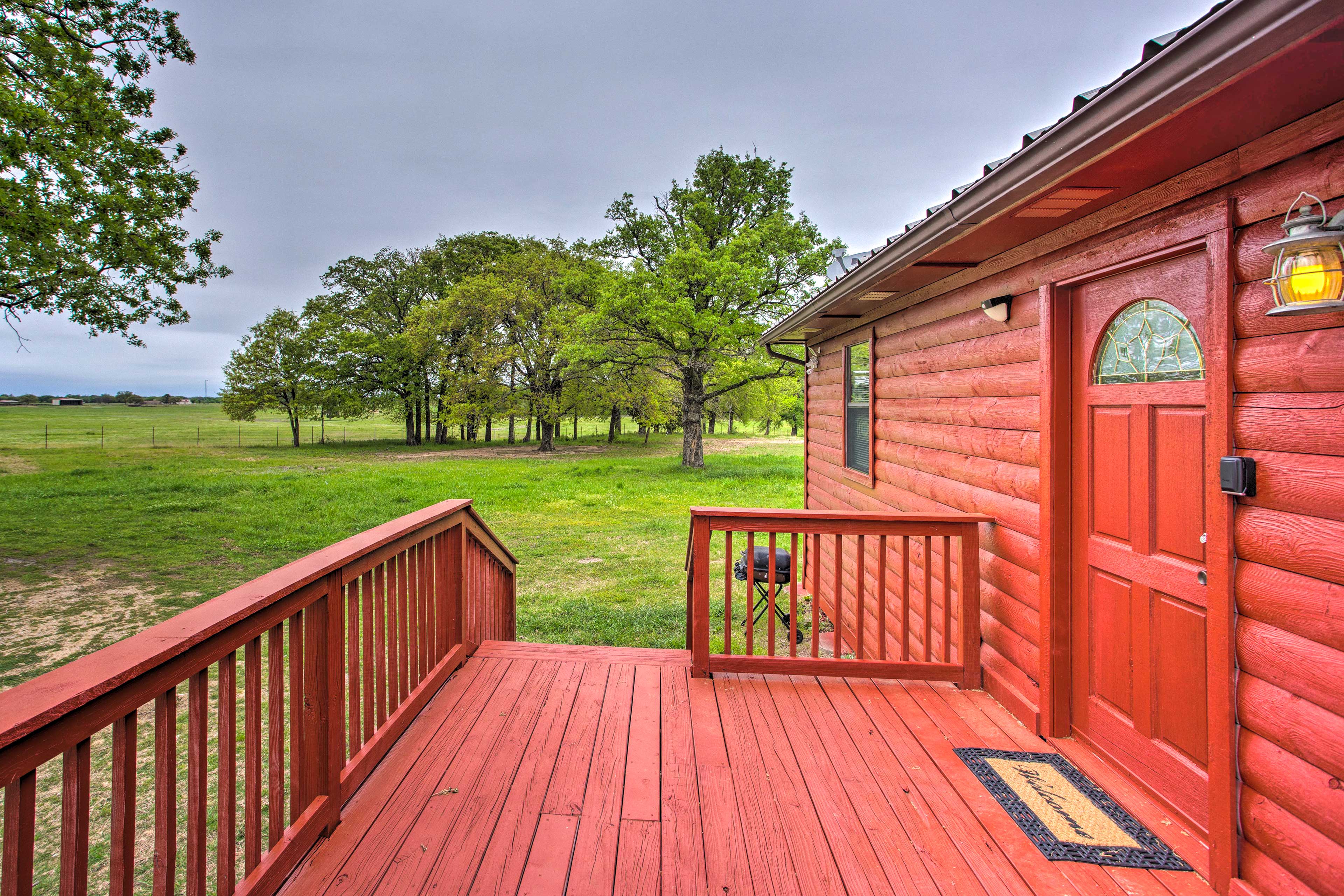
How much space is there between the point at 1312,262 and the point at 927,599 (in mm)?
2002

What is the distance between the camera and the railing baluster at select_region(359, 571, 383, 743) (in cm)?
224

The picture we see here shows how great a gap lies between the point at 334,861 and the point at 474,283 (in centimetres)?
2314

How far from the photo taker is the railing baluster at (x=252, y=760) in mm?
1576

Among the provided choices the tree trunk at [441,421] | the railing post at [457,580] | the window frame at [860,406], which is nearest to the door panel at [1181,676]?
the window frame at [860,406]

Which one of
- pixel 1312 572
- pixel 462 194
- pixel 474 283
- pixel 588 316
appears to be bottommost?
pixel 1312 572

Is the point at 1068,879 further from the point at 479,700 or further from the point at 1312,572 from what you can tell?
the point at 479,700

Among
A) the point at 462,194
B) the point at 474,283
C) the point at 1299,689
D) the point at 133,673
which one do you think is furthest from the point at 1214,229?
the point at 462,194

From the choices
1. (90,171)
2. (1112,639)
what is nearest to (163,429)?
(90,171)

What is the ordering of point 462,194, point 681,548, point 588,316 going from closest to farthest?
1. point 681,548
2. point 588,316
3. point 462,194

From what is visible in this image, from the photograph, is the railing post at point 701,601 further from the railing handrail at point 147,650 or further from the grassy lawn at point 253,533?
the grassy lawn at point 253,533

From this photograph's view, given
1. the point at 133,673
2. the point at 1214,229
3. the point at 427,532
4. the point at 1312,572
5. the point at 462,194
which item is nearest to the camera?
the point at 133,673

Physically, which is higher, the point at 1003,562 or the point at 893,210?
the point at 893,210

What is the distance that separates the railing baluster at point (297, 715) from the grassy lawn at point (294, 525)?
353 cm

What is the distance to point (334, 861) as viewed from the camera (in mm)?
1810
